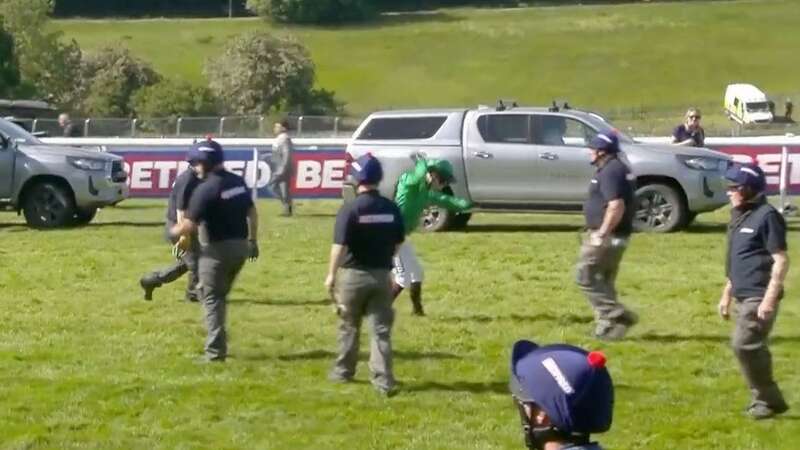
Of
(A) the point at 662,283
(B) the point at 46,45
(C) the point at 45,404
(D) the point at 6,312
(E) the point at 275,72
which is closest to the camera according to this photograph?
(C) the point at 45,404

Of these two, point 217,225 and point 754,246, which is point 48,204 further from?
point 754,246

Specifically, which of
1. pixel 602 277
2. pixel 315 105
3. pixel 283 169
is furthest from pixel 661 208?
pixel 315 105

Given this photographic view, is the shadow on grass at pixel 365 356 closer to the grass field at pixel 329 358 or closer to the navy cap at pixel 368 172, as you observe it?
the grass field at pixel 329 358

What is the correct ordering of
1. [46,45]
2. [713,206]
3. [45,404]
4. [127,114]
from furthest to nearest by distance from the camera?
[46,45] < [127,114] < [713,206] < [45,404]

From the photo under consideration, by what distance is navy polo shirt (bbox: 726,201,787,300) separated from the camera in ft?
34.1

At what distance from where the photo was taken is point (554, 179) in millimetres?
22953

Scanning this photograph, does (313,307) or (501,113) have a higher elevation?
(501,113)

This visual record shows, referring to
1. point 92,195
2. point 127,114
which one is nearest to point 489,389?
point 92,195

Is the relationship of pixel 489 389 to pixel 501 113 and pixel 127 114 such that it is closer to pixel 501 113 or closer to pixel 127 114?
pixel 501 113

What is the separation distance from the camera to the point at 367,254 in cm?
1130

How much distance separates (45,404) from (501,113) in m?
12.9

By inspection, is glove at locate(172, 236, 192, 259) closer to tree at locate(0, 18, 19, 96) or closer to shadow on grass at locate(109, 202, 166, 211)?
shadow on grass at locate(109, 202, 166, 211)

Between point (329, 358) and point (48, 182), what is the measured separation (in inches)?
488

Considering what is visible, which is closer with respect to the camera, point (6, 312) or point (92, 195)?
point (6, 312)
